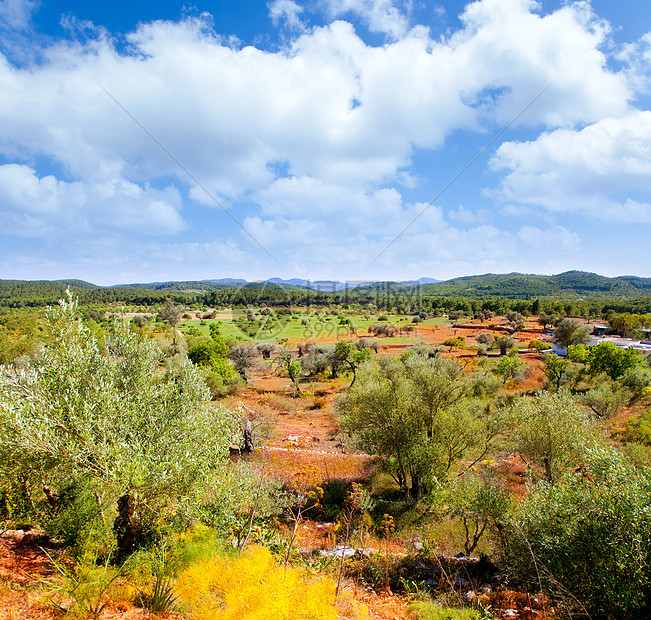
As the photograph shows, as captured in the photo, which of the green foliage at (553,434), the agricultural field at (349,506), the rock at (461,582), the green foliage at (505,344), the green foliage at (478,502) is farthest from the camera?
the green foliage at (505,344)

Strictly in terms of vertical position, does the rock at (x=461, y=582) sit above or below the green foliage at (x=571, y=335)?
below

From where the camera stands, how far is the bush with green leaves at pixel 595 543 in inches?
277

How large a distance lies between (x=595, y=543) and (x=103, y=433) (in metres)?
11.7

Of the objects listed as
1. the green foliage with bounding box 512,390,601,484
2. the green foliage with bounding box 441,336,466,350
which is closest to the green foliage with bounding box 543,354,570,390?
the green foliage with bounding box 441,336,466,350

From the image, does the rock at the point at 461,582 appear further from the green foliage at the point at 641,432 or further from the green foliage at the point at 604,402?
the green foliage at the point at 604,402

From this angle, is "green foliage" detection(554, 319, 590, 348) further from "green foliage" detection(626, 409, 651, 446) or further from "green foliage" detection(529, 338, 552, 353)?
"green foliage" detection(626, 409, 651, 446)

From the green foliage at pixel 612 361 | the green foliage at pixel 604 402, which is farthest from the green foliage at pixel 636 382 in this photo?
the green foliage at pixel 612 361

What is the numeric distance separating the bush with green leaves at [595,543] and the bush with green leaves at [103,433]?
8.14 metres

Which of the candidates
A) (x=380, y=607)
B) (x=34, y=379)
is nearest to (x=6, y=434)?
(x=34, y=379)

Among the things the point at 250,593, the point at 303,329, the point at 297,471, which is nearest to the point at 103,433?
the point at 250,593

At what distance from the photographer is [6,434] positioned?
682cm

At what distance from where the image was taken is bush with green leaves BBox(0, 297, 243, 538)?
7027mm

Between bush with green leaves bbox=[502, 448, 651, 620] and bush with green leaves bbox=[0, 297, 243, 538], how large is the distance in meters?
8.14

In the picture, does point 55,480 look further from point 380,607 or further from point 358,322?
point 358,322
